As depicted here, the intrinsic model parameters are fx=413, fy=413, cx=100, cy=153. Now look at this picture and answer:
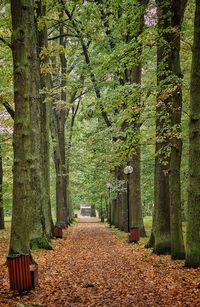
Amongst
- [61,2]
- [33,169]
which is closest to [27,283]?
[33,169]

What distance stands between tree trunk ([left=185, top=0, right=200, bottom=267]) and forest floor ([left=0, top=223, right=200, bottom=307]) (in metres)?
0.59

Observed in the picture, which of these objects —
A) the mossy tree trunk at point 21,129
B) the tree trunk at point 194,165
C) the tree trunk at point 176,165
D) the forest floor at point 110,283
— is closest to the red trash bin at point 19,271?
the forest floor at point 110,283

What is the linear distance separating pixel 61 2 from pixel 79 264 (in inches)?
429

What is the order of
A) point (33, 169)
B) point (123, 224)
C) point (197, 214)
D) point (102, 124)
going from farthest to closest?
point (102, 124) → point (123, 224) → point (33, 169) → point (197, 214)

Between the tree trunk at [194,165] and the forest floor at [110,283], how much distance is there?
1.92 feet

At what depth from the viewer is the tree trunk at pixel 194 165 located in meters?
8.65

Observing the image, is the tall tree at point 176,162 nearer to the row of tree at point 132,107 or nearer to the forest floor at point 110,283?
the row of tree at point 132,107

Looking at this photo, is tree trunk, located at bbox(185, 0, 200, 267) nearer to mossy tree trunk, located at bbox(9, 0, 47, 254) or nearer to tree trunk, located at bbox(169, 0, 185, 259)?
tree trunk, located at bbox(169, 0, 185, 259)

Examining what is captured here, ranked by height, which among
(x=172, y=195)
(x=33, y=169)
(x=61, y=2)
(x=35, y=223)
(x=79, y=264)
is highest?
(x=61, y=2)

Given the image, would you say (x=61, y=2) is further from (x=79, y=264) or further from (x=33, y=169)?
(x=79, y=264)

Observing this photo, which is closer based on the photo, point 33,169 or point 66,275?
point 66,275

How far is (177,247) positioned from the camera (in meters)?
10.6

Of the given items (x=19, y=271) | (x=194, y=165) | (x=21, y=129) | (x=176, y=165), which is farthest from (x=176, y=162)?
(x=19, y=271)

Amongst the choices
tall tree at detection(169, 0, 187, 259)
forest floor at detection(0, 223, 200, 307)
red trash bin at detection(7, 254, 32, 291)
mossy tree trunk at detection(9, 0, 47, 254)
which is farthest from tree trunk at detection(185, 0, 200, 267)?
red trash bin at detection(7, 254, 32, 291)
